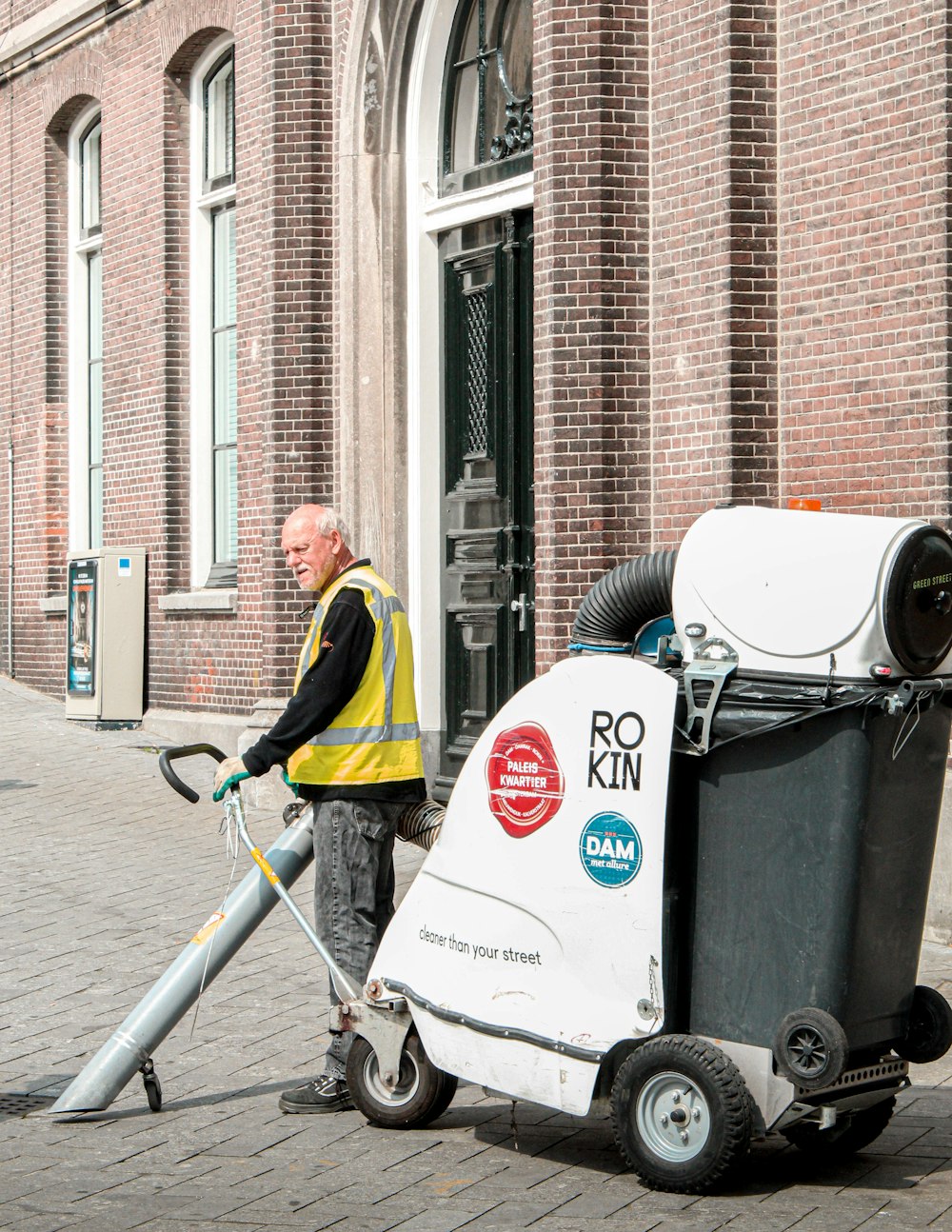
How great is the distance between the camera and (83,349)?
1697 cm

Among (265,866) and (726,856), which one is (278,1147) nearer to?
(265,866)

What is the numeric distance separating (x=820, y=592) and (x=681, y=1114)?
4.43 ft

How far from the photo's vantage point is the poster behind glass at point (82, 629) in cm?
1493

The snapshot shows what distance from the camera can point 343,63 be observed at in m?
12.1

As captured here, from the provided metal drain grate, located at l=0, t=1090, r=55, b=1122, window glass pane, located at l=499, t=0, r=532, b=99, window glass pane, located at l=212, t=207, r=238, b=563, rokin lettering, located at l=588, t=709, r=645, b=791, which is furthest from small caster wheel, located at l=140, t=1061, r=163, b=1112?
window glass pane, located at l=212, t=207, r=238, b=563

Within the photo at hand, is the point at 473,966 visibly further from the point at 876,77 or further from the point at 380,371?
the point at 380,371

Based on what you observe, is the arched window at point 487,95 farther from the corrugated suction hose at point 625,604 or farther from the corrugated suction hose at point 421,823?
the corrugated suction hose at point 625,604

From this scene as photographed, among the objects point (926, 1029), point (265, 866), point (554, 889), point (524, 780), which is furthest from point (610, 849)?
point (265, 866)

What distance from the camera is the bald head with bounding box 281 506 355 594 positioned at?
19.4 ft

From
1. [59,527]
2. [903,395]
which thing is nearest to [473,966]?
[903,395]

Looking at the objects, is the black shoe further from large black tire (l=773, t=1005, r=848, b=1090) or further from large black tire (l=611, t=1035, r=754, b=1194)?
large black tire (l=773, t=1005, r=848, b=1090)

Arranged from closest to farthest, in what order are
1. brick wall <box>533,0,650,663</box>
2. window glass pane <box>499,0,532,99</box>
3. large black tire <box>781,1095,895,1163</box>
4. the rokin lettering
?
the rokin lettering < large black tire <box>781,1095,895,1163</box> < brick wall <box>533,0,650,663</box> < window glass pane <box>499,0,532,99</box>

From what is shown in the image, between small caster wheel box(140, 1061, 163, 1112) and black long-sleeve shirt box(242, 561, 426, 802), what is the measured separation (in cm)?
95

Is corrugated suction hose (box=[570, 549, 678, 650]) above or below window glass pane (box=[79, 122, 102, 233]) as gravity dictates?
below
